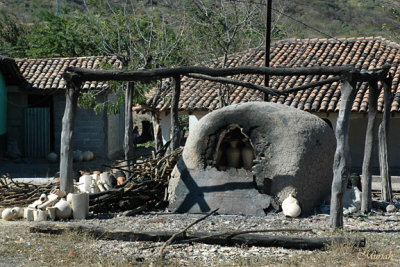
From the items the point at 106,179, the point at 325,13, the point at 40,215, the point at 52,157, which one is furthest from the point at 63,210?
the point at 325,13

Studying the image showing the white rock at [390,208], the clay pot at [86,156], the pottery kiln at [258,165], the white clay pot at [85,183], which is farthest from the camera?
the clay pot at [86,156]

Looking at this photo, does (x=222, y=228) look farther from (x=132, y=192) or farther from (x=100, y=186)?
(x=100, y=186)

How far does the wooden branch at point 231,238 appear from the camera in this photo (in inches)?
321

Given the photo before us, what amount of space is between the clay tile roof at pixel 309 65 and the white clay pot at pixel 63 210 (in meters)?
10.2

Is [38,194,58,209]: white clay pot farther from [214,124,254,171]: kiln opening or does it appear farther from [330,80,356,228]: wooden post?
[330,80,356,228]: wooden post

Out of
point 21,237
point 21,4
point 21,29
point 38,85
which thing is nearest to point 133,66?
point 38,85

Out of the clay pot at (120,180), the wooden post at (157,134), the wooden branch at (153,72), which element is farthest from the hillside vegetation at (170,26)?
the clay pot at (120,180)

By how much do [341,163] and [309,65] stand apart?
12327 millimetres

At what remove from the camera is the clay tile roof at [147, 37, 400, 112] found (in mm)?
19531

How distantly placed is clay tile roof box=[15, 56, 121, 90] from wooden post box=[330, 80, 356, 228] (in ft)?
42.0

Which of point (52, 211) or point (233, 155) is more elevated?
point (233, 155)

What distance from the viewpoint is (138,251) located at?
816 cm

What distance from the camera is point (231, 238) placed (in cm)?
843

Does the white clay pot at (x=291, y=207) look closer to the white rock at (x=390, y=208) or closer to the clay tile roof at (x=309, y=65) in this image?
the white rock at (x=390, y=208)
